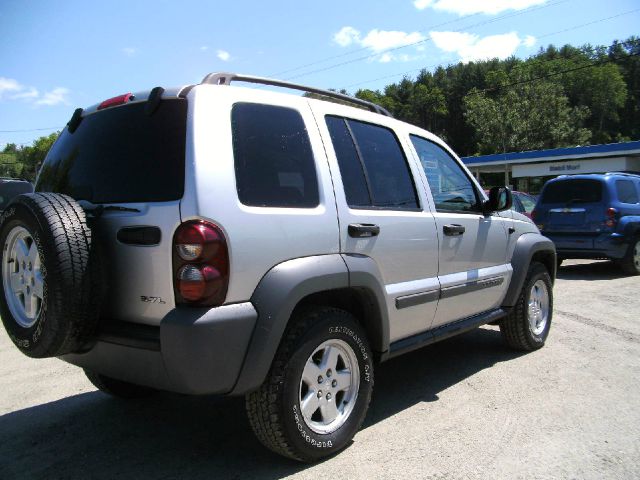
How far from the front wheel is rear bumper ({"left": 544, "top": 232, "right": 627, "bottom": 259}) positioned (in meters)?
7.98

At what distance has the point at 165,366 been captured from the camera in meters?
2.43

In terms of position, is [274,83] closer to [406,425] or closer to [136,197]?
[136,197]

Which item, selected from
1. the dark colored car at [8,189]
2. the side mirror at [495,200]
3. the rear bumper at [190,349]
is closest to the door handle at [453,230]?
the side mirror at [495,200]

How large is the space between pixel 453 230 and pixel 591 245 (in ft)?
23.0

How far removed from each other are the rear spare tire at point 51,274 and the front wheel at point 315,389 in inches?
36.5

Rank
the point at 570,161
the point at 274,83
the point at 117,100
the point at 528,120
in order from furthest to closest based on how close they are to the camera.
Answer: the point at 528,120 → the point at 570,161 → the point at 274,83 → the point at 117,100

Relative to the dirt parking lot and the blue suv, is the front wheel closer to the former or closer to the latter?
the dirt parking lot

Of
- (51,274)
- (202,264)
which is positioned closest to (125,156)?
(51,274)

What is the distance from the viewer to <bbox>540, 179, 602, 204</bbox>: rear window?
A: 984 centimetres

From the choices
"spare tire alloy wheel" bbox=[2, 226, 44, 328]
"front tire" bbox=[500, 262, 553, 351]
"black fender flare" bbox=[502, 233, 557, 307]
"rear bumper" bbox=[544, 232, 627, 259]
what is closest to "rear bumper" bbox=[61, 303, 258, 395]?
"spare tire alloy wheel" bbox=[2, 226, 44, 328]

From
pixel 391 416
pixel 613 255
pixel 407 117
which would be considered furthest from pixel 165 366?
pixel 407 117

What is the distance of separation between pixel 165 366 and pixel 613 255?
929 cm

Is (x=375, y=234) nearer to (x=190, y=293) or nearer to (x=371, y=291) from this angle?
(x=371, y=291)

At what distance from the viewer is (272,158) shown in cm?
281
